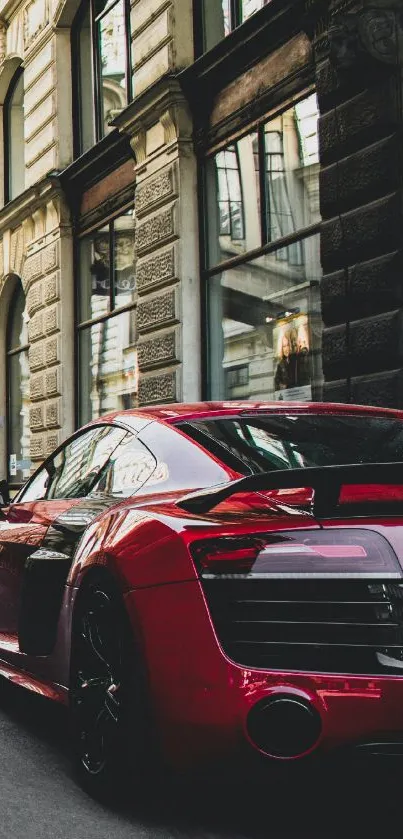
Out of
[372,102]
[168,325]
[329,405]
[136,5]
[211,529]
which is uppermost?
[136,5]

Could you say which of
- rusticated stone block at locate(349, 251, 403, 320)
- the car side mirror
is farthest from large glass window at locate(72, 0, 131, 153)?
the car side mirror

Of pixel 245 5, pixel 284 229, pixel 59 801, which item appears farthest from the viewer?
pixel 245 5

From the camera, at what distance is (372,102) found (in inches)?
376

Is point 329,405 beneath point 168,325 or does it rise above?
beneath

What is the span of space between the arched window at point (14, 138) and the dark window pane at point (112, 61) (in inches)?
139

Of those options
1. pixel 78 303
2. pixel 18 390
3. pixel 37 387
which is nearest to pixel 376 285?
pixel 78 303

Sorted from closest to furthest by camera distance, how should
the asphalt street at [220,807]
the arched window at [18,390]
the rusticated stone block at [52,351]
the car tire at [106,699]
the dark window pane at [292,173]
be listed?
1. the asphalt street at [220,807]
2. the car tire at [106,699]
3. the dark window pane at [292,173]
4. the rusticated stone block at [52,351]
5. the arched window at [18,390]

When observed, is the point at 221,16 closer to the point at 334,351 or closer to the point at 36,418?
the point at 334,351

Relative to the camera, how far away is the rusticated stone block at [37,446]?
17453 millimetres

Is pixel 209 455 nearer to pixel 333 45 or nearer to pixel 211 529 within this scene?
pixel 211 529

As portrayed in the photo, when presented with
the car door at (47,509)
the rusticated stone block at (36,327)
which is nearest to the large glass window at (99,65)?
the rusticated stone block at (36,327)

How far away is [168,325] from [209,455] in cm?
933

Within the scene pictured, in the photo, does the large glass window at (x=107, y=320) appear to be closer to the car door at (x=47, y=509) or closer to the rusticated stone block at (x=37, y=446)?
the rusticated stone block at (x=37, y=446)

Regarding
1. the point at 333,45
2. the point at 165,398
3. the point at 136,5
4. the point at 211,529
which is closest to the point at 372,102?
the point at 333,45
